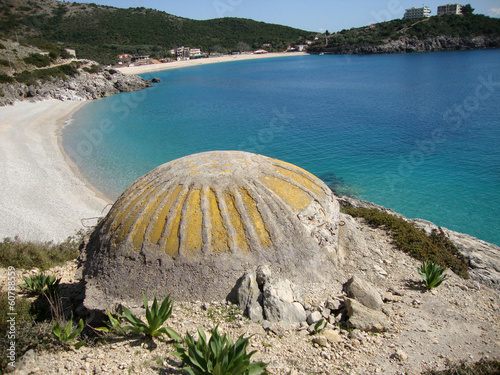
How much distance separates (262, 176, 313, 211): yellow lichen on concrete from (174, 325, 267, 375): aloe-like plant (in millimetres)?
3512

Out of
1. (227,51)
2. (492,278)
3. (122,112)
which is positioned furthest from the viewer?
(227,51)

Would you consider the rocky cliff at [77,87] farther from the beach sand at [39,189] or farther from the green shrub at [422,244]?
the green shrub at [422,244]

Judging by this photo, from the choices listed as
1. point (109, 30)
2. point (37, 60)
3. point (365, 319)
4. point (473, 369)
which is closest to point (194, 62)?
point (109, 30)

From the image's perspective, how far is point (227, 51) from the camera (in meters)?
169

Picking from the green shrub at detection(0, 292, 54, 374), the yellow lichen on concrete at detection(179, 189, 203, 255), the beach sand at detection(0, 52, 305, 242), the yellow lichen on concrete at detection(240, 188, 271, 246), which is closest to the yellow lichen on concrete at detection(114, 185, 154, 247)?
the yellow lichen on concrete at detection(179, 189, 203, 255)

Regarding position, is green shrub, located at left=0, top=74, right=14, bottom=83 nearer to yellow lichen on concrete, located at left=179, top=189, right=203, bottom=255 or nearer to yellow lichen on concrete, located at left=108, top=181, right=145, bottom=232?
yellow lichen on concrete, located at left=108, top=181, right=145, bottom=232

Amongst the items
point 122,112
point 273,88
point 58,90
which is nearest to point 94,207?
point 122,112

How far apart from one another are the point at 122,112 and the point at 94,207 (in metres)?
35.0

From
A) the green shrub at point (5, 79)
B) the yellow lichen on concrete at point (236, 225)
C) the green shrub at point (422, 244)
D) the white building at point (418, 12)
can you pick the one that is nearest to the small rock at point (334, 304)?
the yellow lichen on concrete at point (236, 225)

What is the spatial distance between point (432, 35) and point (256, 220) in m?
156

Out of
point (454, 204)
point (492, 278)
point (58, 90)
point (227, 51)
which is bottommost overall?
point (454, 204)

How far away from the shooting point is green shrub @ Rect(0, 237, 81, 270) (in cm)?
1071

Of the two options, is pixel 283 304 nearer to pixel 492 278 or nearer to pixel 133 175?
pixel 492 278

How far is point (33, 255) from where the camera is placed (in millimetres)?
11219
